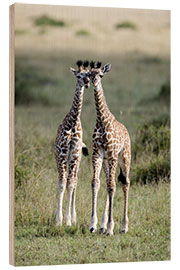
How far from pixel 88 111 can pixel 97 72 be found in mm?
516

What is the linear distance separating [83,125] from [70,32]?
46.7 inches

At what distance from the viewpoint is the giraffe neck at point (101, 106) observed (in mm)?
8844

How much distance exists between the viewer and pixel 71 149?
891 cm

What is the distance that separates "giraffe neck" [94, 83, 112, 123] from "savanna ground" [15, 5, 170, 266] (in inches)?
4.0

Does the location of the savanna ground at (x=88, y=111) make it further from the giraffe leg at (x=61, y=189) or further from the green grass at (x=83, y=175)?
the giraffe leg at (x=61, y=189)

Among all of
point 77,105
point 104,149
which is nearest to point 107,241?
point 104,149

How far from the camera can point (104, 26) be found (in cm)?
916

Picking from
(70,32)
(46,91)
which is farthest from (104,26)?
(46,91)

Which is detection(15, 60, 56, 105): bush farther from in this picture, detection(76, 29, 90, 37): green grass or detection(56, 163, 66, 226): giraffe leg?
detection(56, 163, 66, 226): giraffe leg

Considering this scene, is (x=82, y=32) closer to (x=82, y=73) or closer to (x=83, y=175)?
(x=82, y=73)

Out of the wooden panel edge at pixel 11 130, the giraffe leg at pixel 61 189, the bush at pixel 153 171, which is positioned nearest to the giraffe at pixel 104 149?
the giraffe leg at pixel 61 189

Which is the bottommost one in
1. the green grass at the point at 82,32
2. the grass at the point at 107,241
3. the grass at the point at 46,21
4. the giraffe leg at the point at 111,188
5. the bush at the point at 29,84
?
the grass at the point at 107,241

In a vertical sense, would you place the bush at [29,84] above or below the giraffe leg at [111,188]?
above

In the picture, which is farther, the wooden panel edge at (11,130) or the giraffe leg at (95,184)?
the giraffe leg at (95,184)
